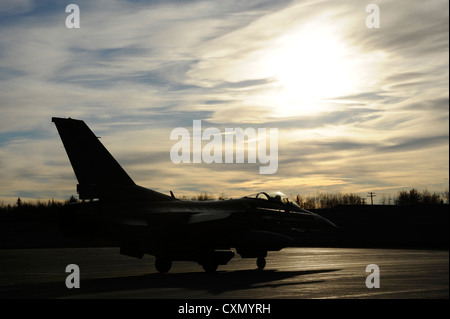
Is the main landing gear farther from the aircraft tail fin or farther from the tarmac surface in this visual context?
the aircraft tail fin

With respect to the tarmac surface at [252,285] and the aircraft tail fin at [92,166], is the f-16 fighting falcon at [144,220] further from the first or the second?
the tarmac surface at [252,285]

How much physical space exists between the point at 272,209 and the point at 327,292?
10912 mm

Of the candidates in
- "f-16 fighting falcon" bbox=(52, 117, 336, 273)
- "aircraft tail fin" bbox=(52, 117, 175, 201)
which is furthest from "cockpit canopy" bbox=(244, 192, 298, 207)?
"aircraft tail fin" bbox=(52, 117, 175, 201)

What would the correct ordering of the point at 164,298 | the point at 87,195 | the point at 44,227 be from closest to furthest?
the point at 164,298 < the point at 87,195 < the point at 44,227

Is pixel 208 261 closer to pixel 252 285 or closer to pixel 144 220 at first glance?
pixel 144 220

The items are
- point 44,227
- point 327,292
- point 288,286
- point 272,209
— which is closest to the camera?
point 327,292

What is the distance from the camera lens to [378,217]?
260ft

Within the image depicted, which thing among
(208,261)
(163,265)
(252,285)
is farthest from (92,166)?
(252,285)

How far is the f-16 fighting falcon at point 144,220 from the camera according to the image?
65.2 ft

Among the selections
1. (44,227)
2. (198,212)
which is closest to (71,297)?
(198,212)

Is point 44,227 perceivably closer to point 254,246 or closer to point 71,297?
point 254,246

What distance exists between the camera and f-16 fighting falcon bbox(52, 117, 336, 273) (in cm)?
1986

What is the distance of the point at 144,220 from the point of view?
2092 cm

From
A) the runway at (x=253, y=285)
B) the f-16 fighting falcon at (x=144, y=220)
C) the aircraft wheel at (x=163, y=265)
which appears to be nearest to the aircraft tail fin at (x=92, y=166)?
the f-16 fighting falcon at (x=144, y=220)
